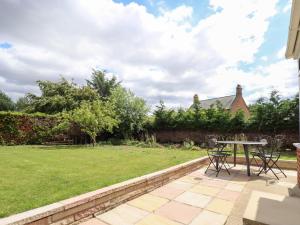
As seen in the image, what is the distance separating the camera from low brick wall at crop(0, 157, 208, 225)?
2.30 meters

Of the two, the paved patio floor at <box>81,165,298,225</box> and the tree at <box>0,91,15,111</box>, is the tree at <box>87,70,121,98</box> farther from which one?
the paved patio floor at <box>81,165,298,225</box>

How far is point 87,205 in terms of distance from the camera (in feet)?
9.46

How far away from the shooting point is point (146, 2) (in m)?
6.75

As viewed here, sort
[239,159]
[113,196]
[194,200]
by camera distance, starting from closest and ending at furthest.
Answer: [113,196] < [194,200] < [239,159]

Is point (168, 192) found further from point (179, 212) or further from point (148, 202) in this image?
point (179, 212)

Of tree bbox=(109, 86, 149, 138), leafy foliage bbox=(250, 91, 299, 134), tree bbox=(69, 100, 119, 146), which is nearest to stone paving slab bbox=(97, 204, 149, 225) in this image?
tree bbox=(69, 100, 119, 146)

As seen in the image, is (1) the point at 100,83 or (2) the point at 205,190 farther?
(1) the point at 100,83

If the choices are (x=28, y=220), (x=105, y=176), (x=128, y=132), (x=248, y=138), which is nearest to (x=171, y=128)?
(x=128, y=132)

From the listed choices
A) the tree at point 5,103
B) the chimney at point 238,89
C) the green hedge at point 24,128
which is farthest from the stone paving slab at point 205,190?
the tree at point 5,103

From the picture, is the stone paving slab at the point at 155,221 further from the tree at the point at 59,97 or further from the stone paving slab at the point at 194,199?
the tree at the point at 59,97

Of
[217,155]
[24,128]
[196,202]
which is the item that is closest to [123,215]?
[196,202]

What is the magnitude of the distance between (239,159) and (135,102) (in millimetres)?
10267

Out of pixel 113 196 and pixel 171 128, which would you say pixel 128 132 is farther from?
pixel 113 196

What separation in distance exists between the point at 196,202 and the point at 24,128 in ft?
40.2
